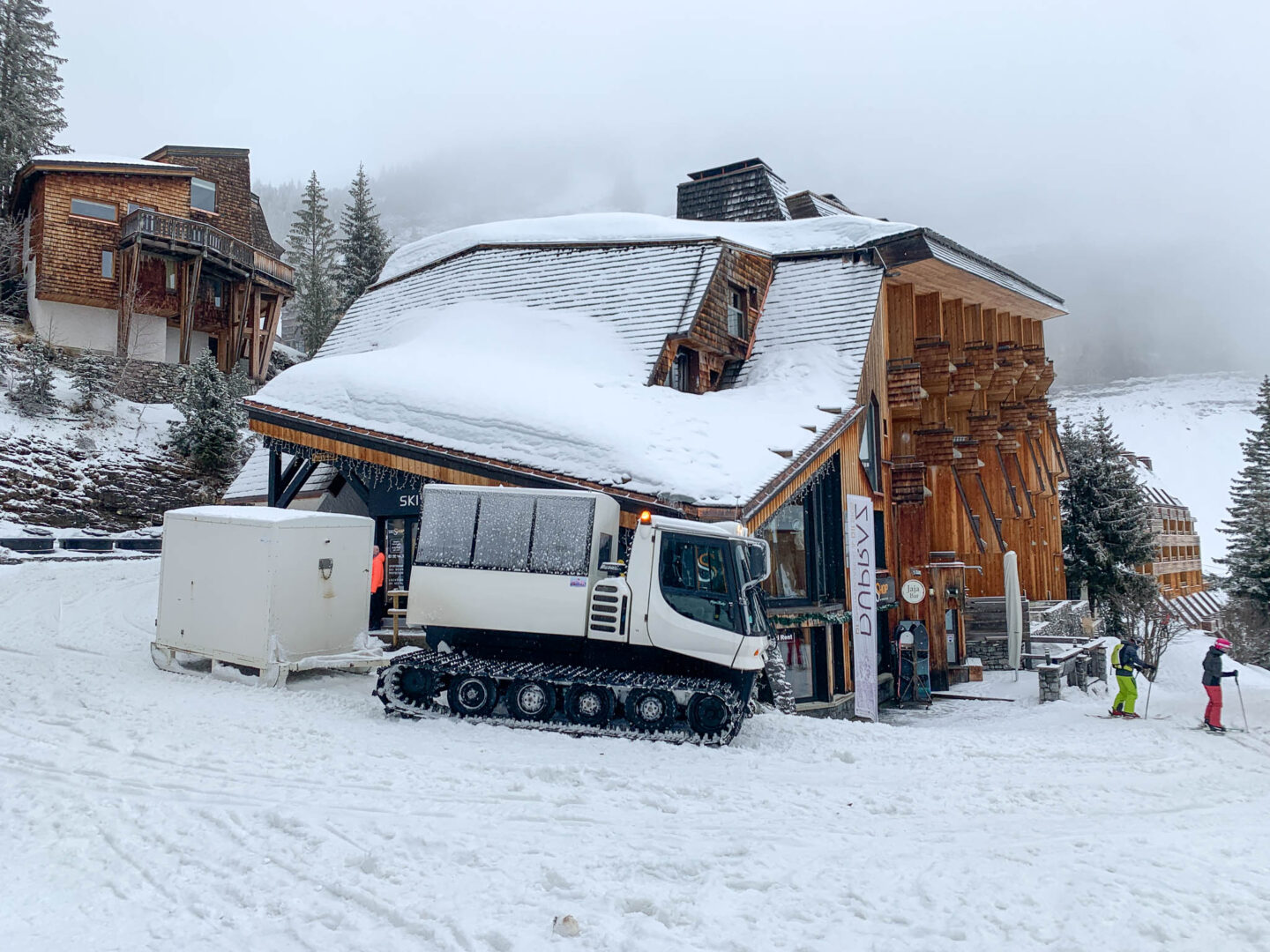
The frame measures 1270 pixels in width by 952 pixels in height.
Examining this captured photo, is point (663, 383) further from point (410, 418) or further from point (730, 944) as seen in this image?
point (730, 944)

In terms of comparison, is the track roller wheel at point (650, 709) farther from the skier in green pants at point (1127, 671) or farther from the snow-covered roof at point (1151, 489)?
the snow-covered roof at point (1151, 489)

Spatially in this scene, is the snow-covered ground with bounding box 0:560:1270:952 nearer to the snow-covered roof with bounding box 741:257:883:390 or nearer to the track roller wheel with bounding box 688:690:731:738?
the track roller wheel with bounding box 688:690:731:738

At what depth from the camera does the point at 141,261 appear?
34188mm

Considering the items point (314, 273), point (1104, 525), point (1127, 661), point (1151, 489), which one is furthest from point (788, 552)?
point (1151, 489)

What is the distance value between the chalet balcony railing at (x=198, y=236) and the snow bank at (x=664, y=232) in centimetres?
1391

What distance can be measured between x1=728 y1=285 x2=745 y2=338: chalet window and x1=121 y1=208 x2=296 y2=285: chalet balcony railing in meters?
23.8

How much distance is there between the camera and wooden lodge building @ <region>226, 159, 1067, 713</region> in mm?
14805

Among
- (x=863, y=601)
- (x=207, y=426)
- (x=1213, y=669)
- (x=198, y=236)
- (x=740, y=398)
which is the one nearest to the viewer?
(x=1213, y=669)

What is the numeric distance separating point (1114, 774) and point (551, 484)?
27.6 ft

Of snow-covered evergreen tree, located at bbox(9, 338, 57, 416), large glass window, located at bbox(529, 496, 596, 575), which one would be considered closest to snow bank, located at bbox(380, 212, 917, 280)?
large glass window, located at bbox(529, 496, 596, 575)

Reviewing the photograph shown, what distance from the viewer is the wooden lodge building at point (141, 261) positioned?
1297 inches

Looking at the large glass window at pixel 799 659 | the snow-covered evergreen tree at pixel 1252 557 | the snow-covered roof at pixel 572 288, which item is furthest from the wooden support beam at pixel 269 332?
the snow-covered evergreen tree at pixel 1252 557

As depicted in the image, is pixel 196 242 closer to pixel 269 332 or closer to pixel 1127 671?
pixel 269 332

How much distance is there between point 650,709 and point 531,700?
141 centimetres
